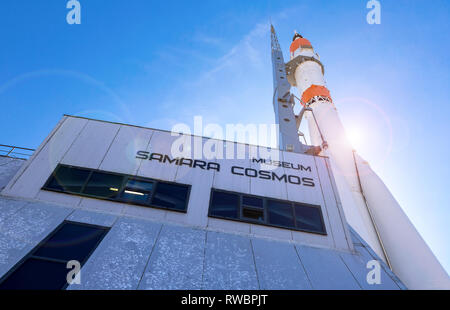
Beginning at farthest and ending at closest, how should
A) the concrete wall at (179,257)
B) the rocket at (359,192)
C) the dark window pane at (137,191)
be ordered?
1. the rocket at (359,192)
2. the dark window pane at (137,191)
3. the concrete wall at (179,257)

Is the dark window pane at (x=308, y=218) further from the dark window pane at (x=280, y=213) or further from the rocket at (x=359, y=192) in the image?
the rocket at (x=359, y=192)

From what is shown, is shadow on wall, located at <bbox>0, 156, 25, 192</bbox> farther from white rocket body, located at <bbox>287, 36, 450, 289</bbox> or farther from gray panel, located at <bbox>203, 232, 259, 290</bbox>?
white rocket body, located at <bbox>287, 36, 450, 289</bbox>

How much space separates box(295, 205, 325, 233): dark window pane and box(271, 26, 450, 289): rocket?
3.56 metres

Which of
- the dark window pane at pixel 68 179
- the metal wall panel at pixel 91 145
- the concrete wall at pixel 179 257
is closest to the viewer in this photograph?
the concrete wall at pixel 179 257

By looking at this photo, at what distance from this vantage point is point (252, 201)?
33.1 ft

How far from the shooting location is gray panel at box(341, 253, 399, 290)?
7585 millimetres

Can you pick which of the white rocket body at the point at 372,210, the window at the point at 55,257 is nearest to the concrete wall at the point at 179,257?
Result: the window at the point at 55,257

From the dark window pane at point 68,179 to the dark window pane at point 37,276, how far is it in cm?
310

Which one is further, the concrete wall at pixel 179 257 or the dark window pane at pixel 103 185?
the dark window pane at pixel 103 185

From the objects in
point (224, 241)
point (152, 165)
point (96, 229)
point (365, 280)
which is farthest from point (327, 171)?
point (96, 229)

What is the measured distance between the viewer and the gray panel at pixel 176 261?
20.8 ft

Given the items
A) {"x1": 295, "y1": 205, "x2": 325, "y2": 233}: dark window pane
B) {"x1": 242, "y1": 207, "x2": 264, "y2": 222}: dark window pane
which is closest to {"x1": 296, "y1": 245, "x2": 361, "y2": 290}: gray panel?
{"x1": 295, "y1": 205, "x2": 325, "y2": 233}: dark window pane
